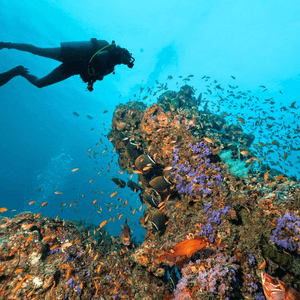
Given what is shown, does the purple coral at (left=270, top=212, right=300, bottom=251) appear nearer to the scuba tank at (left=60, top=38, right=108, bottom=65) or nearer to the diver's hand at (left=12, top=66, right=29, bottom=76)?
the scuba tank at (left=60, top=38, right=108, bottom=65)

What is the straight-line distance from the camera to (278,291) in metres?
2.95

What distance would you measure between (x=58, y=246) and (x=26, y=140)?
321 feet

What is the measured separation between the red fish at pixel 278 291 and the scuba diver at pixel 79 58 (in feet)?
23.5

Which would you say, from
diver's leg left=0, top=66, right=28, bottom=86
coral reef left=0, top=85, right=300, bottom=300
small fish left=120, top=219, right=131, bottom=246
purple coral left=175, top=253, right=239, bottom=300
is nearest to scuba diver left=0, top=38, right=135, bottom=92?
diver's leg left=0, top=66, right=28, bottom=86

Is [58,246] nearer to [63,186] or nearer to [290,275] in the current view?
[290,275]

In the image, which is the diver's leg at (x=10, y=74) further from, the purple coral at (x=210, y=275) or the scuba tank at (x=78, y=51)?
the purple coral at (x=210, y=275)

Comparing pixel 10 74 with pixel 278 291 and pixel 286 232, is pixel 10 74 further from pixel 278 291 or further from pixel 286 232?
pixel 286 232

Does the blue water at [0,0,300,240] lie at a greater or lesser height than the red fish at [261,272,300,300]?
greater

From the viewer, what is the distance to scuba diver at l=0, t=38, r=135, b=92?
567cm

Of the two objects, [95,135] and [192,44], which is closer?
[192,44]

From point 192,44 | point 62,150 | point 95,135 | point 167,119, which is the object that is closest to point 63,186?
point 95,135

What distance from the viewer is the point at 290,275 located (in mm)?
3730

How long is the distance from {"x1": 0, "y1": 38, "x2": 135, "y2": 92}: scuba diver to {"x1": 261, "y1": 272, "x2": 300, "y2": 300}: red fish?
7.17m

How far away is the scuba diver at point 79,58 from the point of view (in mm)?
5668
